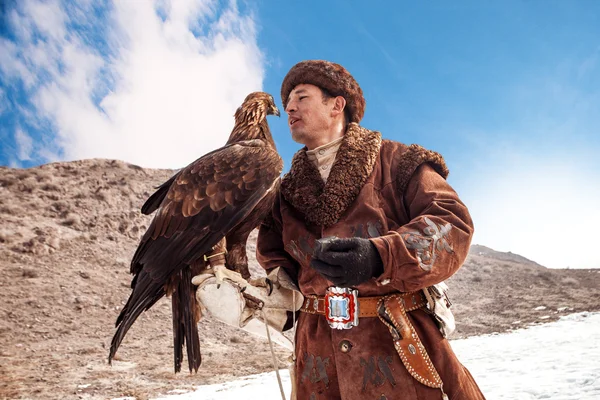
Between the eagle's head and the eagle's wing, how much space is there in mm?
497

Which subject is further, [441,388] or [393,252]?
[441,388]

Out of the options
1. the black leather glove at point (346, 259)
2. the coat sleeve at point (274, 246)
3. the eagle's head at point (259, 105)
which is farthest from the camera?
the eagle's head at point (259, 105)

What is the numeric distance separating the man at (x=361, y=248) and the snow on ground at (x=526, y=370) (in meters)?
3.95

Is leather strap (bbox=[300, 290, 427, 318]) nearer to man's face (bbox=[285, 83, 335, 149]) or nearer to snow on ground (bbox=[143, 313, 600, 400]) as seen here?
man's face (bbox=[285, 83, 335, 149])

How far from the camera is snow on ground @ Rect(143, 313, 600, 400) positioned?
5.04 meters

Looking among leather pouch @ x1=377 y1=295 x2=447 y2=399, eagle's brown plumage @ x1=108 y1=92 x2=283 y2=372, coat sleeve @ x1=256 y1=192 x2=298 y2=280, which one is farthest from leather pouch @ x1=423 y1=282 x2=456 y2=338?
eagle's brown plumage @ x1=108 y1=92 x2=283 y2=372

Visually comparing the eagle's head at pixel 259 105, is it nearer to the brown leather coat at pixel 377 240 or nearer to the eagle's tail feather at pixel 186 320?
the brown leather coat at pixel 377 240

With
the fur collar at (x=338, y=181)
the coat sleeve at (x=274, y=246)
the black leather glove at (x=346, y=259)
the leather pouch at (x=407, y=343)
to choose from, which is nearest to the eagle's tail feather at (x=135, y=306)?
the coat sleeve at (x=274, y=246)

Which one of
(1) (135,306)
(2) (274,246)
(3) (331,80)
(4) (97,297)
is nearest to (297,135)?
(3) (331,80)

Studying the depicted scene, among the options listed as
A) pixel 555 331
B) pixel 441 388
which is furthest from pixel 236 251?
pixel 555 331

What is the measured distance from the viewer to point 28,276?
41.9 ft

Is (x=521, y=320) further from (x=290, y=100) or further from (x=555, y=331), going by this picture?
(x=290, y=100)

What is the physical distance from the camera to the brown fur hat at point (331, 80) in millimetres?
2209

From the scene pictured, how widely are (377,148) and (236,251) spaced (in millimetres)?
967
